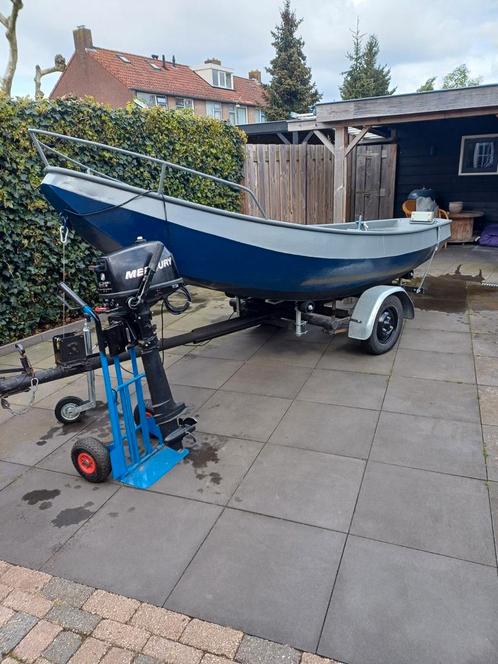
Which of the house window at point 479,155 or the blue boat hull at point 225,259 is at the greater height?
the house window at point 479,155

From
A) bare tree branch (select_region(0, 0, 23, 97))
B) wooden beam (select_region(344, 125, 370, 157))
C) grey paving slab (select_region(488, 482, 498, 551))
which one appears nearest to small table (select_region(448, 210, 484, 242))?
wooden beam (select_region(344, 125, 370, 157))

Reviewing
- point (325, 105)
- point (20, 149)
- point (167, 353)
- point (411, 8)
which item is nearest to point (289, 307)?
point (167, 353)

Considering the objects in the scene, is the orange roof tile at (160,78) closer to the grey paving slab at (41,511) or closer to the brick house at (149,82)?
the brick house at (149,82)

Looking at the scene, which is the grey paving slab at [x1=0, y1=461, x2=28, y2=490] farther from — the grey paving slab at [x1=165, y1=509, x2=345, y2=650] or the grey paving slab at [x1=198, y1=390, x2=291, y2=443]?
the grey paving slab at [x1=165, y1=509, x2=345, y2=650]

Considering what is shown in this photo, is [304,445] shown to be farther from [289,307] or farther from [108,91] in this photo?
[108,91]

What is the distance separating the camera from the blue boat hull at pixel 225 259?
112 inches

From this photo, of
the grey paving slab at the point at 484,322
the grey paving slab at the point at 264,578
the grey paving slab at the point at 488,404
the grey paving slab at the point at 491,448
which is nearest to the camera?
the grey paving slab at the point at 264,578

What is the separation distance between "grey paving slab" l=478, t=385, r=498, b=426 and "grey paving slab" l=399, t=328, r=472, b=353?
0.88 metres

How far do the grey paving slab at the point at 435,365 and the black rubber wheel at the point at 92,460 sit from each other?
100 inches

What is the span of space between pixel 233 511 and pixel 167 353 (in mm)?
2636

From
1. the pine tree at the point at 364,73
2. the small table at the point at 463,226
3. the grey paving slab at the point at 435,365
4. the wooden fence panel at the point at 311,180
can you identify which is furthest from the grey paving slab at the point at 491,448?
the pine tree at the point at 364,73

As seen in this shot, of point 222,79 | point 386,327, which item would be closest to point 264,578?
point 386,327

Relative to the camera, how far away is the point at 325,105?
24.5ft

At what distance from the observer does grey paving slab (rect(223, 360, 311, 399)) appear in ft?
12.5
